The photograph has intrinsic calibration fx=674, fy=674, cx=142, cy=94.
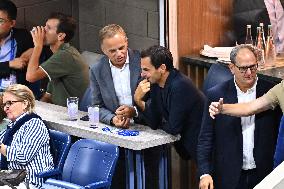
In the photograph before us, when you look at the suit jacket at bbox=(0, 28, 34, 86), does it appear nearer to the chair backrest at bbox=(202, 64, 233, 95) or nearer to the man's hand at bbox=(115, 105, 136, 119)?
the man's hand at bbox=(115, 105, 136, 119)

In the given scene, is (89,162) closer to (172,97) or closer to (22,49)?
(172,97)

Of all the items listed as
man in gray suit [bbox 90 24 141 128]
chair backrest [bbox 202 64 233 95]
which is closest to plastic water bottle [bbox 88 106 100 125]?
man in gray suit [bbox 90 24 141 128]

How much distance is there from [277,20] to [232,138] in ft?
6.43

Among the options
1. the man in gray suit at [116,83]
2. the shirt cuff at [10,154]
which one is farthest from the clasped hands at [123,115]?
the shirt cuff at [10,154]

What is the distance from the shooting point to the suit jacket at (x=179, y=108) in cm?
429

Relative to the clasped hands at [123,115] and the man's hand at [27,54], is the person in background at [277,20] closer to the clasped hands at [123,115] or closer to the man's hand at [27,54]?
the clasped hands at [123,115]

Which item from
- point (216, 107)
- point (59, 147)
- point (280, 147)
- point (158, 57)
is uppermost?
point (158, 57)

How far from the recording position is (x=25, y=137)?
4.62m

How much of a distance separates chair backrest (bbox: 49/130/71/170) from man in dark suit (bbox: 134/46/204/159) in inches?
26.1

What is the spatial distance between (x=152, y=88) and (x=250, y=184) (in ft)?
3.09

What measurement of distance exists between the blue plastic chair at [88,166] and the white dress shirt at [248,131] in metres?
0.89

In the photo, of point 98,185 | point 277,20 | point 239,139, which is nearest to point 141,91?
point 98,185

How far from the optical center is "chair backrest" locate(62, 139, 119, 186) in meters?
4.38

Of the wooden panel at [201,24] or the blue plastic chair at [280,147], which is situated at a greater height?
the wooden panel at [201,24]
